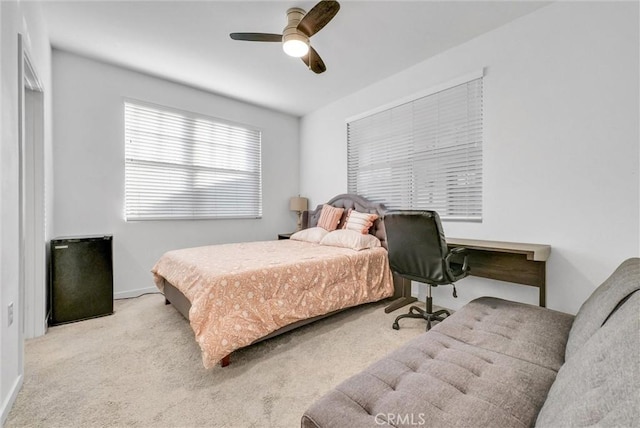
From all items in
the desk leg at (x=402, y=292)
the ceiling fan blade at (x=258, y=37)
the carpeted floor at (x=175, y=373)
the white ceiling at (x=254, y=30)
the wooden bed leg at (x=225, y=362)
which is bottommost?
the carpeted floor at (x=175, y=373)

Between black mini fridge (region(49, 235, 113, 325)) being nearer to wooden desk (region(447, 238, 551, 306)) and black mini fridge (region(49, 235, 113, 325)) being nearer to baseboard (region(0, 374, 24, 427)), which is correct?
baseboard (region(0, 374, 24, 427))

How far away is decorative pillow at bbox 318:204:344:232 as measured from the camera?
12.4 feet

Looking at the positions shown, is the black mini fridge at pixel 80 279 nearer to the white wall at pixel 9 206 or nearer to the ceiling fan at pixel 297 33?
the white wall at pixel 9 206

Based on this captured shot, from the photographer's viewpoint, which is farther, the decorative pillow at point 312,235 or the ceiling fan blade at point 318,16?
the decorative pillow at point 312,235

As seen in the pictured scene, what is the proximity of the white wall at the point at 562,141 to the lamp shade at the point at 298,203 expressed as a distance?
2.51 metres

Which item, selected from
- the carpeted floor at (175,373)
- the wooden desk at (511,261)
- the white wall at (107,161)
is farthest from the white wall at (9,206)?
the wooden desk at (511,261)

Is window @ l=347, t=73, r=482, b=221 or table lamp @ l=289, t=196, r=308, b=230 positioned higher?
window @ l=347, t=73, r=482, b=221

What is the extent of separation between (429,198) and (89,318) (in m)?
3.83

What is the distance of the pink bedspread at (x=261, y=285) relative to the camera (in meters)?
1.83

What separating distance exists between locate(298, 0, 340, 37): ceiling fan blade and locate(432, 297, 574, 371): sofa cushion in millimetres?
2196

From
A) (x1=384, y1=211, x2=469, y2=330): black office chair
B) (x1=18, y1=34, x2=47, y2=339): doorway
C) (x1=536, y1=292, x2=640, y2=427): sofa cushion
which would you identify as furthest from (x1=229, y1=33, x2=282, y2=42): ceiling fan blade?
(x1=536, y1=292, x2=640, y2=427): sofa cushion

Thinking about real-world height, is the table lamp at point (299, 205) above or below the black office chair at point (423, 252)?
above

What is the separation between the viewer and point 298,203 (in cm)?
471

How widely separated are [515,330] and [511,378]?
57 cm
